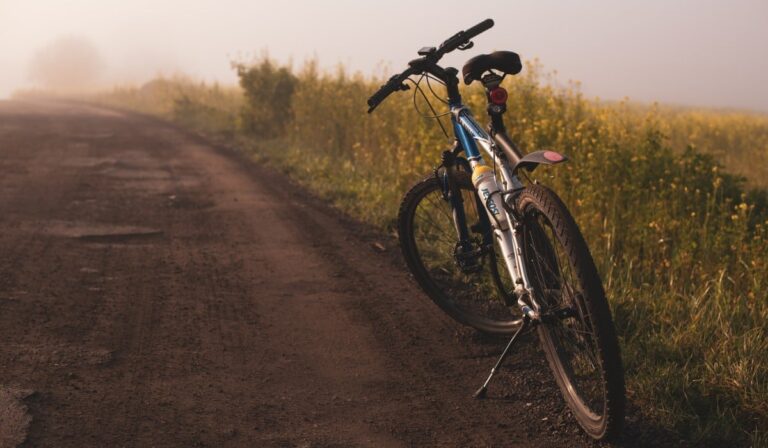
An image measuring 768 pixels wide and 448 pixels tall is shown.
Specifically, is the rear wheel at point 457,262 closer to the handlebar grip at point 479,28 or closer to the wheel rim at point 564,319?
the wheel rim at point 564,319

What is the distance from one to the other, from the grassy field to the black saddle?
5.00 feet

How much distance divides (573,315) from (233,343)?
6.36 ft

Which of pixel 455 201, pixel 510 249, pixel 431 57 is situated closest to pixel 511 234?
pixel 510 249

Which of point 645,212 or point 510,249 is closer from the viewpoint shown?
point 510,249

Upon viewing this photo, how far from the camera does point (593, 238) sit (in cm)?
662

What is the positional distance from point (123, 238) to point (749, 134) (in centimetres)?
1755

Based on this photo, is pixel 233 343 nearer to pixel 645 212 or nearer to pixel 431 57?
pixel 431 57

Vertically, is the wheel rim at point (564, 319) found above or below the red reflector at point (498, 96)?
below

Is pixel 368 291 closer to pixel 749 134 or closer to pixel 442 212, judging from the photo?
pixel 442 212

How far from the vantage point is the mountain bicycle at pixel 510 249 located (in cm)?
310

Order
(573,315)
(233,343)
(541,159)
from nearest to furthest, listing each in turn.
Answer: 1. (573,315)
2. (541,159)
3. (233,343)

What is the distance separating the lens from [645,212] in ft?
21.6

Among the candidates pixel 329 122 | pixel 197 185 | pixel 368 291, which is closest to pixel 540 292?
pixel 368 291

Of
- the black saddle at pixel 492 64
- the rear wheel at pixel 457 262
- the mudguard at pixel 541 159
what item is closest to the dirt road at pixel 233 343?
the rear wheel at pixel 457 262
